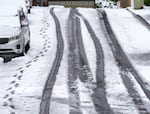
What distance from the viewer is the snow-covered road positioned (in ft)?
38.6

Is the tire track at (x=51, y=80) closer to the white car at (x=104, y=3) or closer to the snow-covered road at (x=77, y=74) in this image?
the snow-covered road at (x=77, y=74)

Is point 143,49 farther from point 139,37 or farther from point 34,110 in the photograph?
point 34,110

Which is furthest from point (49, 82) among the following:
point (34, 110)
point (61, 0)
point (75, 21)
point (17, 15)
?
point (61, 0)

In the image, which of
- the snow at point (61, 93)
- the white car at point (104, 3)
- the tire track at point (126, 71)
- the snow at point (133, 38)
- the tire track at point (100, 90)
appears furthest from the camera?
the white car at point (104, 3)

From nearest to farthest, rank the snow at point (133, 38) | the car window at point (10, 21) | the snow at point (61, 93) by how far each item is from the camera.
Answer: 1. the snow at point (61, 93)
2. the snow at point (133, 38)
3. the car window at point (10, 21)

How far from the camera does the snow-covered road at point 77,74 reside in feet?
38.6

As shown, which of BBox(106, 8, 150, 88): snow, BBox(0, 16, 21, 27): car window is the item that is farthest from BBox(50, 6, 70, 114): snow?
BBox(106, 8, 150, 88): snow

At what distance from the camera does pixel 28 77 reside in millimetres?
14758

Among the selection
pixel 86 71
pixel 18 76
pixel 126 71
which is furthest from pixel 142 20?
pixel 18 76

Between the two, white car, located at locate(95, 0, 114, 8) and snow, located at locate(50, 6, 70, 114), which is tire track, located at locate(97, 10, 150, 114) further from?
white car, located at locate(95, 0, 114, 8)

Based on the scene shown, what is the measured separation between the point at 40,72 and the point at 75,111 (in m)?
4.42

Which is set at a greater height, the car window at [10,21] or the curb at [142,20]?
the car window at [10,21]

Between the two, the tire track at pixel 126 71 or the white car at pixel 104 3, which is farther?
the white car at pixel 104 3

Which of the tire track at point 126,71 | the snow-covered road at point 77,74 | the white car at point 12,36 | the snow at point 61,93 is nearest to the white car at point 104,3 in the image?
the snow-covered road at point 77,74
